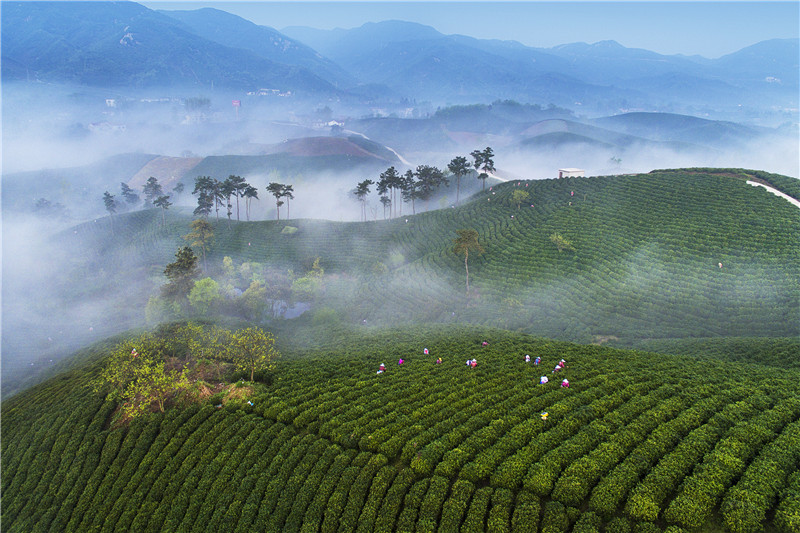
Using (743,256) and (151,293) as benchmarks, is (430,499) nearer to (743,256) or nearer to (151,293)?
(743,256)

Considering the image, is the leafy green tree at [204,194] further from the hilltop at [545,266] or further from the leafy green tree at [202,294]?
the leafy green tree at [202,294]

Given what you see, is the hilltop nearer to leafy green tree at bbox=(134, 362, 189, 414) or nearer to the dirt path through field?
the dirt path through field

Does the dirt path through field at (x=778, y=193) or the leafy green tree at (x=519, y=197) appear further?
the leafy green tree at (x=519, y=197)

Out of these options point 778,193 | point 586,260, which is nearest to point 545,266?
Answer: point 586,260

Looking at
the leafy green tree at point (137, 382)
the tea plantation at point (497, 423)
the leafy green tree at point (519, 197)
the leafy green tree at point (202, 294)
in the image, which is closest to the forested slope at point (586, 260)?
the tea plantation at point (497, 423)

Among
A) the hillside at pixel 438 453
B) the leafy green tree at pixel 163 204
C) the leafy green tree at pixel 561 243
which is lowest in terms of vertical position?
the hillside at pixel 438 453

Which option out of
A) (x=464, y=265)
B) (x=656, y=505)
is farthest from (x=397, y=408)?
(x=464, y=265)
